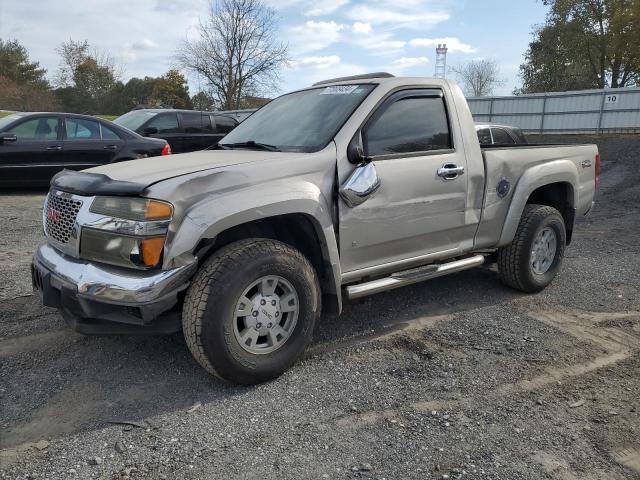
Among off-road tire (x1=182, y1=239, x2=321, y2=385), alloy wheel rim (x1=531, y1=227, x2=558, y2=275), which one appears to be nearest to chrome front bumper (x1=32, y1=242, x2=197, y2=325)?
off-road tire (x1=182, y1=239, x2=321, y2=385)

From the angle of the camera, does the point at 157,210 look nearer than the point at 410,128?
Yes

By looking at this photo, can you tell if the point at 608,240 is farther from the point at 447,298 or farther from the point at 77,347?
the point at 77,347

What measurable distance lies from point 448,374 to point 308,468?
129 centimetres

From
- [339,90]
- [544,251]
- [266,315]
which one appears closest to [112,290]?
[266,315]

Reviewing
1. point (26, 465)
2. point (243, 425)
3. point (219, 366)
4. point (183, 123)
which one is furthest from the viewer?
point (183, 123)

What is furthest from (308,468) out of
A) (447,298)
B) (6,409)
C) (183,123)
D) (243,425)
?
(183,123)

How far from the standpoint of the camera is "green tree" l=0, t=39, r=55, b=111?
3319 cm

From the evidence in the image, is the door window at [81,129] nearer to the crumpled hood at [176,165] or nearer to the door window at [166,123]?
the door window at [166,123]

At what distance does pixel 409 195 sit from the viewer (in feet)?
12.3

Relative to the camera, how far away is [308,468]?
2.42 meters

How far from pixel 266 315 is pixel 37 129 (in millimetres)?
7782

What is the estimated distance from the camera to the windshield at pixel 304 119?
365 cm

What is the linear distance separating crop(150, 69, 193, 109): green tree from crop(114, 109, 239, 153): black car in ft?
98.4

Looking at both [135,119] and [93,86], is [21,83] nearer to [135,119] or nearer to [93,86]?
[93,86]
